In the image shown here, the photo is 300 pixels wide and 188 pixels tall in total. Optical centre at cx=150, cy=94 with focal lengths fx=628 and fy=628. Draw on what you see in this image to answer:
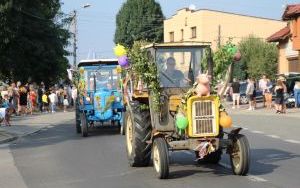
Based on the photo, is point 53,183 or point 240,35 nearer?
point 53,183

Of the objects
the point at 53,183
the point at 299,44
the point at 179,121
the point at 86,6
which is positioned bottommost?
the point at 53,183

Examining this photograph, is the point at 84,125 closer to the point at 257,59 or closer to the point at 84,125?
the point at 84,125

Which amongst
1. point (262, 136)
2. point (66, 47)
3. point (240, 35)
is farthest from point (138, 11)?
point (262, 136)

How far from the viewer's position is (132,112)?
12266 mm

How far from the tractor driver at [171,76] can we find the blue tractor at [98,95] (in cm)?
872

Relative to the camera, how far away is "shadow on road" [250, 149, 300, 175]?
11.7 m

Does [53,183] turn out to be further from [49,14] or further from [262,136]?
[49,14]

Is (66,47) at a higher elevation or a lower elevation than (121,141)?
higher

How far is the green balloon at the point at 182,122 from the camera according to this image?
35.0ft

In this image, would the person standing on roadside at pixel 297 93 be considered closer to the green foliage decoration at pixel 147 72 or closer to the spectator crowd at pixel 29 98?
the spectator crowd at pixel 29 98

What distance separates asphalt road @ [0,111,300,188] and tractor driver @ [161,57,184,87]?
1658 mm

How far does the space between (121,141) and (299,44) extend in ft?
90.5

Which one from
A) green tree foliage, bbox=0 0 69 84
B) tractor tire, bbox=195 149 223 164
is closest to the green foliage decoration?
tractor tire, bbox=195 149 223 164

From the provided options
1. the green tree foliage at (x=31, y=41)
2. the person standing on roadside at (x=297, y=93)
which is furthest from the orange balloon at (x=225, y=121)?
the green tree foliage at (x=31, y=41)
